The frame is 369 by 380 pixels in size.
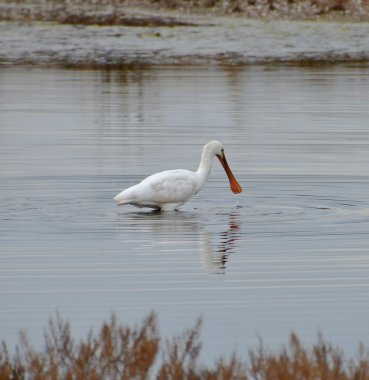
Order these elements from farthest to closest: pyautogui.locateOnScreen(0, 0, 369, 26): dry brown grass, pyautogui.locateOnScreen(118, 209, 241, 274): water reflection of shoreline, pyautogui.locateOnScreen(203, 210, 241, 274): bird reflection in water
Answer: pyautogui.locateOnScreen(0, 0, 369, 26): dry brown grass
pyautogui.locateOnScreen(118, 209, 241, 274): water reflection of shoreline
pyautogui.locateOnScreen(203, 210, 241, 274): bird reflection in water

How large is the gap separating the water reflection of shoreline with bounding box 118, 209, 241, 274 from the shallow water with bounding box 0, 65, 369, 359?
19mm

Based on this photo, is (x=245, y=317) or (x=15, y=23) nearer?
(x=245, y=317)

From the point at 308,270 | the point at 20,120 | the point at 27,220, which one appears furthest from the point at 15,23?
the point at 308,270

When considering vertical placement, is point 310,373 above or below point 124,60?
above

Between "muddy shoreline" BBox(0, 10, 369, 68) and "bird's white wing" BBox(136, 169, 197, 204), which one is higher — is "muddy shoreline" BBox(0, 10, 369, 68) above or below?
below

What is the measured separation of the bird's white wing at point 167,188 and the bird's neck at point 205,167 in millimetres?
290

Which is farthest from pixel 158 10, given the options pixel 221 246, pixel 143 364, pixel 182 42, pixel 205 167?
pixel 143 364

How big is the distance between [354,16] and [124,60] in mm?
12001

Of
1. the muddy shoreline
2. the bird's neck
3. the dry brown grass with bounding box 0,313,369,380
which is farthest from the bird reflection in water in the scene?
the muddy shoreline

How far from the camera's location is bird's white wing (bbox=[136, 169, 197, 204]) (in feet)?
47.5

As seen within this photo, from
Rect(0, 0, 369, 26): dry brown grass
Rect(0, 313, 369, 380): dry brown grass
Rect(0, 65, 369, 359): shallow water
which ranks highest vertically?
Rect(0, 313, 369, 380): dry brown grass

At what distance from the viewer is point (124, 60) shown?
3781 cm

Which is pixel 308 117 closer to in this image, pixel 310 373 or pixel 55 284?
pixel 55 284

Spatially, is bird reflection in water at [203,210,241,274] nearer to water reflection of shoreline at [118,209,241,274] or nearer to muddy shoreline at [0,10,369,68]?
water reflection of shoreline at [118,209,241,274]
